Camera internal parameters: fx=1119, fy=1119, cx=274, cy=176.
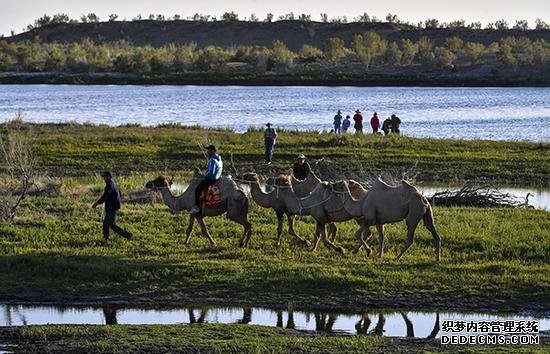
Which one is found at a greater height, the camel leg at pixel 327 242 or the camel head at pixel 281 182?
the camel head at pixel 281 182

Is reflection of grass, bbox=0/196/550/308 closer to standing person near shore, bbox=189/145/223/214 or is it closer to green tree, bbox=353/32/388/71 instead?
standing person near shore, bbox=189/145/223/214

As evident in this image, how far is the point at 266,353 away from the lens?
15047mm

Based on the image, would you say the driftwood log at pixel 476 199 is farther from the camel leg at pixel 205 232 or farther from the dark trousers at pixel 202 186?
the dark trousers at pixel 202 186

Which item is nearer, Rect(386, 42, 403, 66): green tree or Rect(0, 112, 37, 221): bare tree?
Rect(0, 112, 37, 221): bare tree

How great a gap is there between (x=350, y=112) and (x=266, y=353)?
58.7 m

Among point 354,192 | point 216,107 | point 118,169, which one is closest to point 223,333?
point 354,192

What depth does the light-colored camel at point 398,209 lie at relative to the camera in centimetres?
2077

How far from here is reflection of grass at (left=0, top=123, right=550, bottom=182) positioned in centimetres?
3728

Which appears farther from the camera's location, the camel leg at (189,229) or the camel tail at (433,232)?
the camel leg at (189,229)

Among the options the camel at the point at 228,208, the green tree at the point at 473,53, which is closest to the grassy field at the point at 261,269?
the camel at the point at 228,208

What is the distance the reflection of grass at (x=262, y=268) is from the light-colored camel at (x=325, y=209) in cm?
32

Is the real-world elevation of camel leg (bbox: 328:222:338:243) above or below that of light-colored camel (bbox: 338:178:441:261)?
below

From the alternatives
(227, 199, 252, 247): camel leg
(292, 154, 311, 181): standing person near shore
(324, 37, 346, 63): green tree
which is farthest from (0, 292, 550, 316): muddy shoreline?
(324, 37, 346, 63): green tree

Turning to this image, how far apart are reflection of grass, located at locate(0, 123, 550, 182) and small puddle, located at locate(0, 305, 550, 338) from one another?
1699 cm
